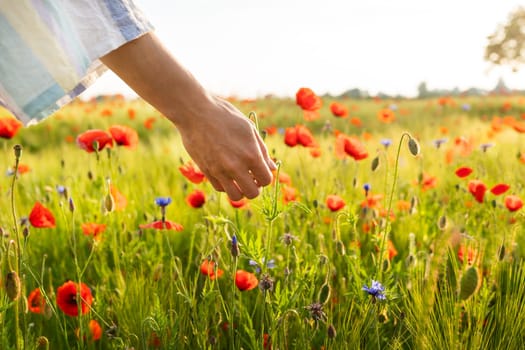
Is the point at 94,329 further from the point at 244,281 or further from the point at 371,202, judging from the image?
the point at 371,202

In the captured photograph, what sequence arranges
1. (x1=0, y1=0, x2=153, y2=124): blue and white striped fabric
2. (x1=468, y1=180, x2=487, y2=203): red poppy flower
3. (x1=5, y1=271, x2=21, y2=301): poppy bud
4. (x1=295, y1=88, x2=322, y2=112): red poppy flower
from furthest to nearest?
(x1=295, y1=88, x2=322, y2=112): red poppy flower < (x1=468, y1=180, x2=487, y2=203): red poppy flower < (x1=5, y1=271, x2=21, y2=301): poppy bud < (x1=0, y1=0, x2=153, y2=124): blue and white striped fabric

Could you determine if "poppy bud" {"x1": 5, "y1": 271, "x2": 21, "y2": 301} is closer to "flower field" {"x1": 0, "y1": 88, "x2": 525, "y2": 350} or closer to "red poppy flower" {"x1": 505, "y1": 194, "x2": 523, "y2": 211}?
"flower field" {"x1": 0, "y1": 88, "x2": 525, "y2": 350}

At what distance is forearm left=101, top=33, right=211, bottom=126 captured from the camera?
81 cm

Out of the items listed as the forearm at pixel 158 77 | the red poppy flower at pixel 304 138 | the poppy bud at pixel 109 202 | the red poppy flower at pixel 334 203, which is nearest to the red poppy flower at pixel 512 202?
the red poppy flower at pixel 334 203

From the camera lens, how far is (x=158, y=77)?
812mm

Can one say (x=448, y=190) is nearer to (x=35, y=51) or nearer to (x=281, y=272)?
(x=281, y=272)

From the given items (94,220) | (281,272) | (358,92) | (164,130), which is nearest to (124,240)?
(94,220)

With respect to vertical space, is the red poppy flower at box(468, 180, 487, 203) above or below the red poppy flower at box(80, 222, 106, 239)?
below

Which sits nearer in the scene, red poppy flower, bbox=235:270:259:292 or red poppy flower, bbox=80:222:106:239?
red poppy flower, bbox=235:270:259:292

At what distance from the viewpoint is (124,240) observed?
79.8 inches

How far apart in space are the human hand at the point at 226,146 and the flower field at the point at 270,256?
22 cm

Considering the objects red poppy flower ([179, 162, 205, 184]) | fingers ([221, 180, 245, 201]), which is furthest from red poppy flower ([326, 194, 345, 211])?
fingers ([221, 180, 245, 201])

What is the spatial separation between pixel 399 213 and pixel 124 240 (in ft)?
3.33

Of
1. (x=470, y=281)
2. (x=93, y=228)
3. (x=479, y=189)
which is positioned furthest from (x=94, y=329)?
(x=479, y=189)
